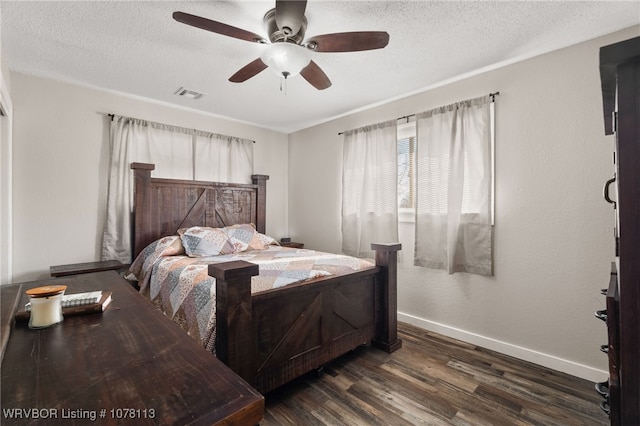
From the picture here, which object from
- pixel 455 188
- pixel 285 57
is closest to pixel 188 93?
pixel 285 57

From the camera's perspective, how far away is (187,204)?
357 centimetres

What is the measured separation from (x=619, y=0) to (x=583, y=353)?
2323mm

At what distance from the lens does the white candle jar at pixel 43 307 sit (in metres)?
1.09

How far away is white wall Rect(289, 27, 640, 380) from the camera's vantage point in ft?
6.93

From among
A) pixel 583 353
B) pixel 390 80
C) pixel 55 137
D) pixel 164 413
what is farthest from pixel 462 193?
pixel 55 137

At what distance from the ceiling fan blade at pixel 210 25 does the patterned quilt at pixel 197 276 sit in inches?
57.9

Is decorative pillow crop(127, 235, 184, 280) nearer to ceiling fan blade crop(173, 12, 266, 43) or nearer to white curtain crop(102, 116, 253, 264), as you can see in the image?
white curtain crop(102, 116, 253, 264)

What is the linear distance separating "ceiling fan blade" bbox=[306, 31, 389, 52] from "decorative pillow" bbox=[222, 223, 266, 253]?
2189mm

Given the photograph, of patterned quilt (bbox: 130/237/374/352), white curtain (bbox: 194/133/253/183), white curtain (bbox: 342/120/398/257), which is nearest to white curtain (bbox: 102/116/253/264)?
white curtain (bbox: 194/133/253/183)

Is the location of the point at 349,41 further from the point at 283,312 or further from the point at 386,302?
the point at 386,302

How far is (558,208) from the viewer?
226cm

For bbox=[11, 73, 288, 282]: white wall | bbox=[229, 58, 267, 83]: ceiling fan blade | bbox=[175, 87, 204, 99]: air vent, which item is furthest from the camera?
bbox=[175, 87, 204, 99]: air vent

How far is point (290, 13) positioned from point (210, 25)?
447 millimetres

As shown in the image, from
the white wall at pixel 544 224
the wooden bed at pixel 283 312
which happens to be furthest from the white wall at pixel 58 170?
the white wall at pixel 544 224
